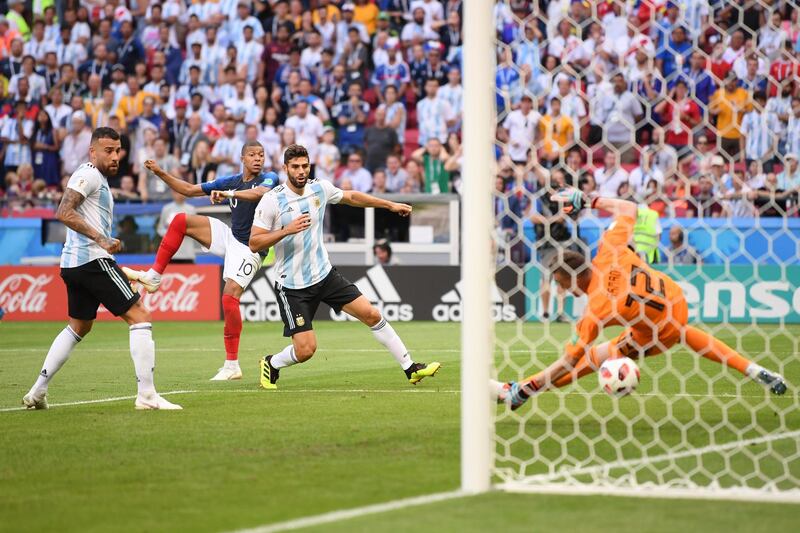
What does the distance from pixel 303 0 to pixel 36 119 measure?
223 inches

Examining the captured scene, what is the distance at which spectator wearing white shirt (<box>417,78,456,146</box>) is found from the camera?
21.0 m

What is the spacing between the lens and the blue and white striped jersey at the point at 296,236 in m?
10.0

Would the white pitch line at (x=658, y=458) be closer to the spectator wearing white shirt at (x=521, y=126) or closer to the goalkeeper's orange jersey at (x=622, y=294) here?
the goalkeeper's orange jersey at (x=622, y=294)

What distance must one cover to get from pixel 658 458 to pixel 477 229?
1.67m

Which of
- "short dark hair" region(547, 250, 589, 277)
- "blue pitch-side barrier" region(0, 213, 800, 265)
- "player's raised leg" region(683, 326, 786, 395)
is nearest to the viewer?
"short dark hair" region(547, 250, 589, 277)

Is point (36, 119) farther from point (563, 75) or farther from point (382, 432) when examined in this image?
point (382, 432)

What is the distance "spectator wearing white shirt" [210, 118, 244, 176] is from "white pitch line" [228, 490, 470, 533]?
16299 mm

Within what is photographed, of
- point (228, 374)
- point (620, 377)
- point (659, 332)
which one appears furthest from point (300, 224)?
point (620, 377)

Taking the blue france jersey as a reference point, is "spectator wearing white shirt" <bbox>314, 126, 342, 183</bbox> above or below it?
above

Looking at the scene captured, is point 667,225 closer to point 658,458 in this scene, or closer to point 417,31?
point 417,31

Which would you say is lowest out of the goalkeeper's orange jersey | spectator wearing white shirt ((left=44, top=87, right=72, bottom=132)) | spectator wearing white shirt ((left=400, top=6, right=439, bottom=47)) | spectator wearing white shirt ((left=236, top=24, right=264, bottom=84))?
the goalkeeper's orange jersey

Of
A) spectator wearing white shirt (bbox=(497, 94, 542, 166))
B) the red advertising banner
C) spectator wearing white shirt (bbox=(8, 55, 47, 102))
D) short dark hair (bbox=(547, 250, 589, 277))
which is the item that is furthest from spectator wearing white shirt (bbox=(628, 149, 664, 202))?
spectator wearing white shirt (bbox=(8, 55, 47, 102))

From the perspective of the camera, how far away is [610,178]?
15562 millimetres

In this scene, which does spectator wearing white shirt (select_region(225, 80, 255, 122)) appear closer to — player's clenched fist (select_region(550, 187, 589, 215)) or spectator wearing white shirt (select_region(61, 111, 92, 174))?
spectator wearing white shirt (select_region(61, 111, 92, 174))
